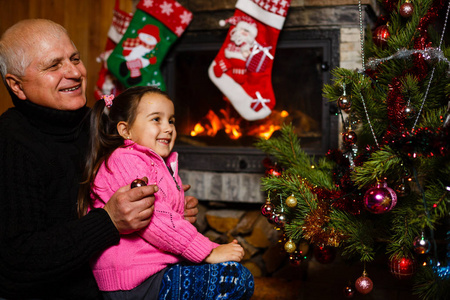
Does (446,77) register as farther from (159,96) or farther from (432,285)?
(159,96)

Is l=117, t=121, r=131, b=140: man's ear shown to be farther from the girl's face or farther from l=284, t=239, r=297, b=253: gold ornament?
l=284, t=239, r=297, b=253: gold ornament

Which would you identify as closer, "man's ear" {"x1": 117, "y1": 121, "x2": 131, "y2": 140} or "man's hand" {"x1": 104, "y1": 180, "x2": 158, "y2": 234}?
"man's hand" {"x1": 104, "y1": 180, "x2": 158, "y2": 234}

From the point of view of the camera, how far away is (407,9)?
142 cm

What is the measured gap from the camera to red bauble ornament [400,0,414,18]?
142 cm

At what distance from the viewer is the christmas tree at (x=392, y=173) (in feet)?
4.12

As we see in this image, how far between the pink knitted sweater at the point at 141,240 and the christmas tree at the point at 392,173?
1.30ft

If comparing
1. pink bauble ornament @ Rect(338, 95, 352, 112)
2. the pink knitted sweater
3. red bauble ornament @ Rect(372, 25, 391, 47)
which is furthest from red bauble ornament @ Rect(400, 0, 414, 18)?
the pink knitted sweater

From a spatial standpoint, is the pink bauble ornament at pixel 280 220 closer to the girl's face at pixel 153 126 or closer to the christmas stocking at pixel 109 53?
the girl's face at pixel 153 126

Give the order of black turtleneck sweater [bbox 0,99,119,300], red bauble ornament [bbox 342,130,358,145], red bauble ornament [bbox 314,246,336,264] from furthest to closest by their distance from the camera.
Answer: red bauble ornament [bbox 314,246,336,264] < red bauble ornament [bbox 342,130,358,145] < black turtleneck sweater [bbox 0,99,119,300]

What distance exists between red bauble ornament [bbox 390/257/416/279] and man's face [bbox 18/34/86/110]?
113 cm

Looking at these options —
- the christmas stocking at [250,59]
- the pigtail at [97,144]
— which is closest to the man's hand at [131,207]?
the pigtail at [97,144]

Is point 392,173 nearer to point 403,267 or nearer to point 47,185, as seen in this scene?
point 403,267

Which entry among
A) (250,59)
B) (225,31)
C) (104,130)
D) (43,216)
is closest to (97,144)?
(104,130)

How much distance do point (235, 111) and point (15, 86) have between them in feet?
4.95
